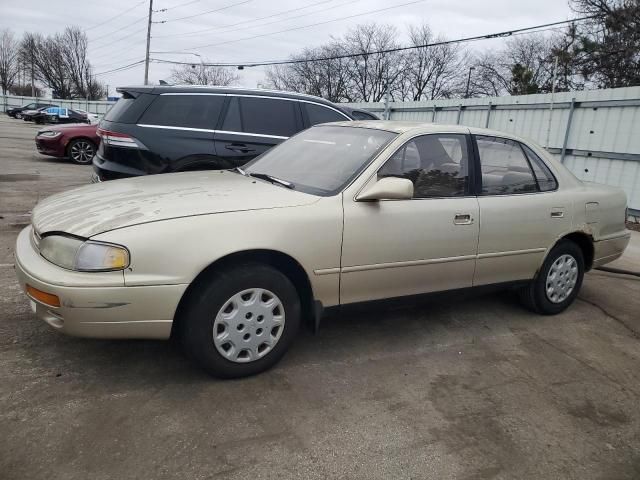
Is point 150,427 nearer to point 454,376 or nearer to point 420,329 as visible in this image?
point 454,376

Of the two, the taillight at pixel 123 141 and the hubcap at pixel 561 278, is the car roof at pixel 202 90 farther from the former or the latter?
the hubcap at pixel 561 278

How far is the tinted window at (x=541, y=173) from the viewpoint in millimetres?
4254

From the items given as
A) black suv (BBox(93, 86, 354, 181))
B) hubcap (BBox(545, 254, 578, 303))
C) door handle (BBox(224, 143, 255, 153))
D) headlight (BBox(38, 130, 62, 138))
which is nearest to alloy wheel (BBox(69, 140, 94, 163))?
headlight (BBox(38, 130, 62, 138))

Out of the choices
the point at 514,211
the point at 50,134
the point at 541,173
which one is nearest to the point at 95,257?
the point at 514,211

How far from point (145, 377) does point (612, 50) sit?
75.5 feet

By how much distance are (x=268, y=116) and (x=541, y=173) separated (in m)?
3.54

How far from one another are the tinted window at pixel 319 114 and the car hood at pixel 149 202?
3359 mm

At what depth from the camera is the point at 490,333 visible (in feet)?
13.3

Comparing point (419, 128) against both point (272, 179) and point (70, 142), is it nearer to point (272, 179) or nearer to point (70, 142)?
point (272, 179)

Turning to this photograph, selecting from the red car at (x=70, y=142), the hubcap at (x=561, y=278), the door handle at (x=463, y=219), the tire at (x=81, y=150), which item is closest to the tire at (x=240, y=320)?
the door handle at (x=463, y=219)

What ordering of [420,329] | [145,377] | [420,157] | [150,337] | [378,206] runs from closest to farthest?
[150,337] → [145,377] → [378,206] → [420,157] → [420,329]

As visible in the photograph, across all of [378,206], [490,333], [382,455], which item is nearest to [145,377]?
[382,455]

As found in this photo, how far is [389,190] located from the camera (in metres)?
3.15

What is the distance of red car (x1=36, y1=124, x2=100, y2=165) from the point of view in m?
12.7
